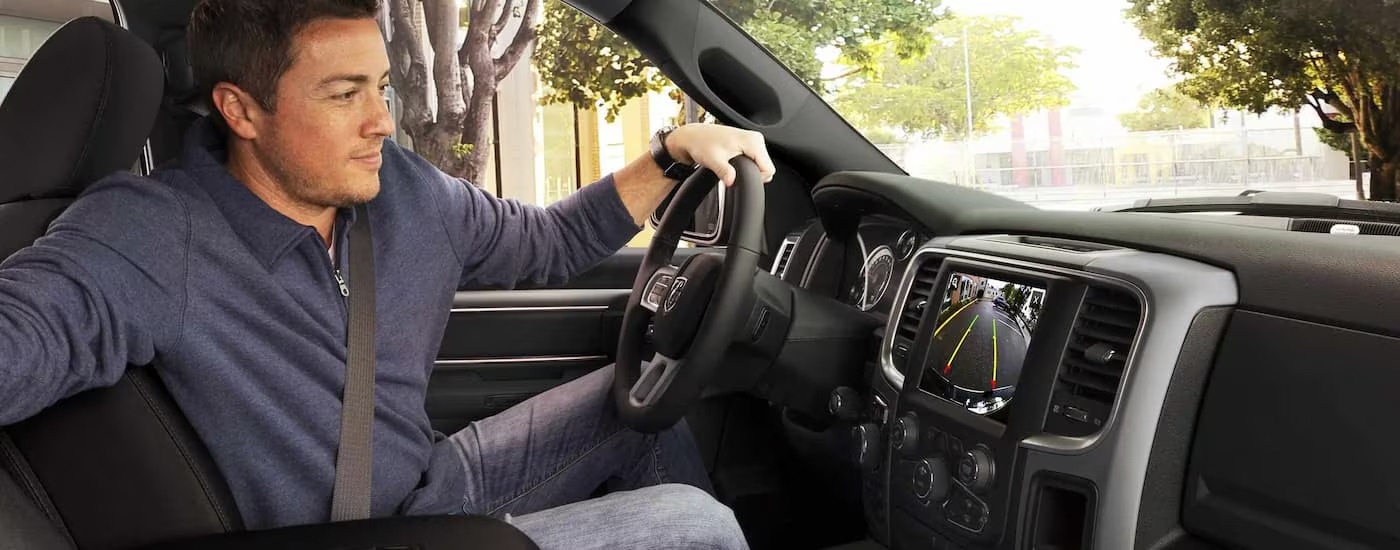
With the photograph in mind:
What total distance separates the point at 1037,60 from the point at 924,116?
459 millimetres

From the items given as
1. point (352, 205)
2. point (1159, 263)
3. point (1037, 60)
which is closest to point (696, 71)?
point (352, 205)

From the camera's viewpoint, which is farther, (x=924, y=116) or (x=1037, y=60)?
(x=924, y=116)

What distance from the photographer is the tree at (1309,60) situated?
7.20ft

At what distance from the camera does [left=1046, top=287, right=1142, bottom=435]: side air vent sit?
4.44 ft

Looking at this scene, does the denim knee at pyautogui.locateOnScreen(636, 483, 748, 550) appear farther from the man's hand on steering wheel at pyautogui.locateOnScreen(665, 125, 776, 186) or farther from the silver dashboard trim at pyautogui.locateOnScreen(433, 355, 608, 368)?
the silver dashboard trim at pyautogui.locateOnScreen(433, 355, 608, 368)

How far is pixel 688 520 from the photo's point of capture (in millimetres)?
1484

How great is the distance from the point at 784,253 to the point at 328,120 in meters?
1.18

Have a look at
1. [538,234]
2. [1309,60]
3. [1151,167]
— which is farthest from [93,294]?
[1309,60]

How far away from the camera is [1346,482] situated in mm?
1180

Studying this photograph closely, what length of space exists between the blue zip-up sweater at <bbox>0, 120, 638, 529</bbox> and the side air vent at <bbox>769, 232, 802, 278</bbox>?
764 mm

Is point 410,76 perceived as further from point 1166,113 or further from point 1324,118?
point 1324,118

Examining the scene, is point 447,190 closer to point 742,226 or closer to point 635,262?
point 742,226

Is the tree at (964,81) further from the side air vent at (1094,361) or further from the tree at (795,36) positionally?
the side air vent at (1094,361)

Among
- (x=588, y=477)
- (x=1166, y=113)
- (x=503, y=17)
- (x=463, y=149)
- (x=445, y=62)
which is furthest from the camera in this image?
(x=503, y=17)
